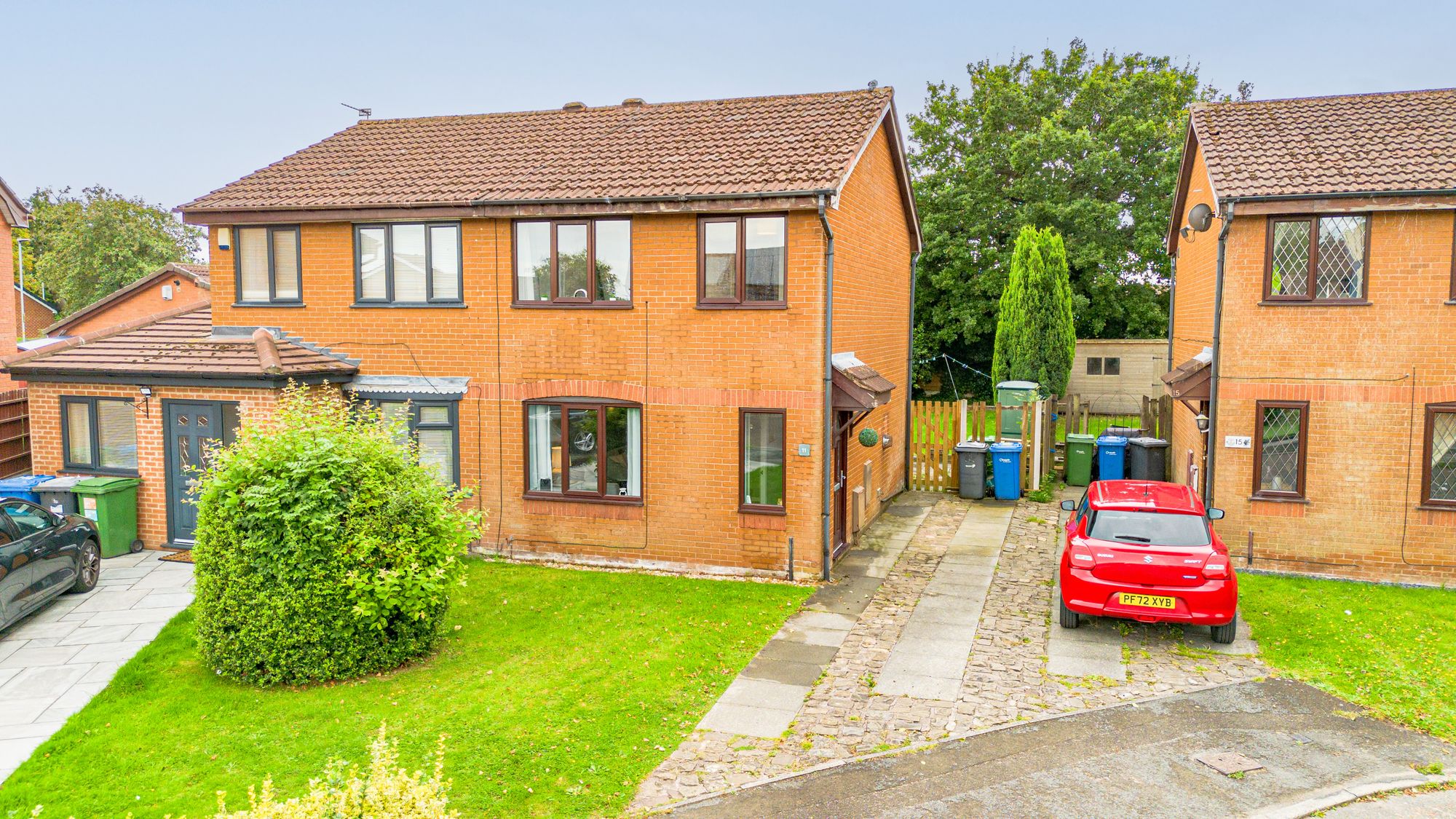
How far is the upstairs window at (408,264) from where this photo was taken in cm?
1434

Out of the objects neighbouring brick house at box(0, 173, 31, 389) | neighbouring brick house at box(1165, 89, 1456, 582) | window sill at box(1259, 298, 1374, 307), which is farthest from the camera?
neighbouring brick house at box(0, 173, 31, 389)

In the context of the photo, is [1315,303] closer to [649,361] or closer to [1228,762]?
[1228,762]

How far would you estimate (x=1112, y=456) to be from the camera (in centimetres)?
1941

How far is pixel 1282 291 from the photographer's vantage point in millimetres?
13008

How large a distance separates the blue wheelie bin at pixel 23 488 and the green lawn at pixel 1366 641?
1710 centimetres

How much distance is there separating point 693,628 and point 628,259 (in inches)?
219

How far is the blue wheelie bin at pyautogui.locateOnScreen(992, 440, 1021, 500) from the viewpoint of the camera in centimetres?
1848

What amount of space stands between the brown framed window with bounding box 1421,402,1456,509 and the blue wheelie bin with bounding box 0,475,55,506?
66.2 ft

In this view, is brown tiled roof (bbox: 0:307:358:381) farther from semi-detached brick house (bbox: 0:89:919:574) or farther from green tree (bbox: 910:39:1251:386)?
green tree (bbox: 910:39:1251:386)

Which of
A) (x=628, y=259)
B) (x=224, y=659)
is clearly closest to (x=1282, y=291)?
(x=628, y=259)

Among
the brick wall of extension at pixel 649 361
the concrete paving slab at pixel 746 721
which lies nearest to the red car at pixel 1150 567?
the brick wall of extension at pixel 649 361

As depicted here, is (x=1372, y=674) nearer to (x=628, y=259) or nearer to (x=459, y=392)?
(x=628, y=259)

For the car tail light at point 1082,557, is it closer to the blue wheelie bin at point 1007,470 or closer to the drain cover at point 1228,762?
the drain cover at point 1228,762

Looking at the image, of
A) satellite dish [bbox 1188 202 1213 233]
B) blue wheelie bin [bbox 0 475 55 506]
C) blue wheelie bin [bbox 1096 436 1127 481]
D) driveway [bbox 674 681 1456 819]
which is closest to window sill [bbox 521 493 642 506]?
driveway [bbox 674 681 1456 819]
